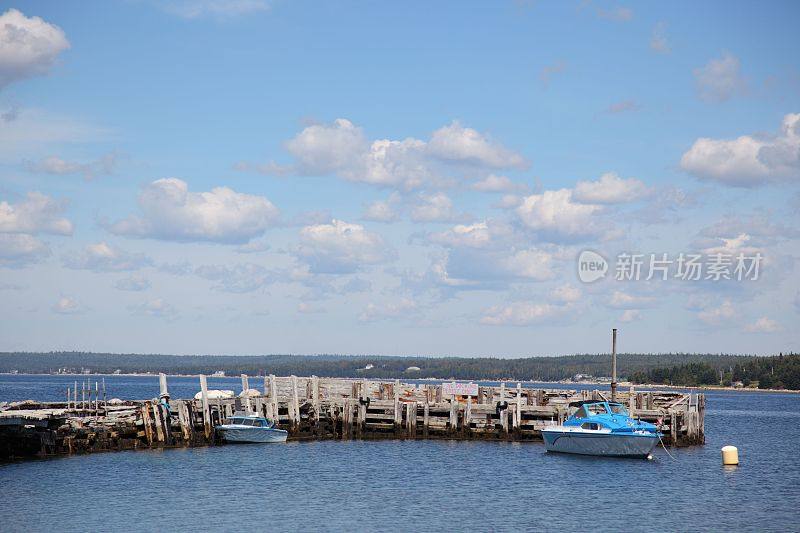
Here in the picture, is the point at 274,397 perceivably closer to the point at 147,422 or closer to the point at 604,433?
the point at 147,422

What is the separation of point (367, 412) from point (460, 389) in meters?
6.91

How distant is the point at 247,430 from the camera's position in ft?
209

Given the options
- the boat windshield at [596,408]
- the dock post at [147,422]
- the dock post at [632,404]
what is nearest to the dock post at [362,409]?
the dock post at [147,422]

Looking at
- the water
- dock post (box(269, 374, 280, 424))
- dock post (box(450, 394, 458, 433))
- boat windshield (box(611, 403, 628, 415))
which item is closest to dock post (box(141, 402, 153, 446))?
the water

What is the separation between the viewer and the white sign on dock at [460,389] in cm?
6744

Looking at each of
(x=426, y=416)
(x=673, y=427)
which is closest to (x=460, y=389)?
(x=426, y=416)

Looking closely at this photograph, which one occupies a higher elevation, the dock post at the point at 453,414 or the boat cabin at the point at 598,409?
the boat cabin at the point at 598,409

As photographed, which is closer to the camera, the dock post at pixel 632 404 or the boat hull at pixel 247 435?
the dock post at pixel 632 404

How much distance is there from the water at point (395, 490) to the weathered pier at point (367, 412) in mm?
1334

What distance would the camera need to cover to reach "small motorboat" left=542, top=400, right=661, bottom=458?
188 ft

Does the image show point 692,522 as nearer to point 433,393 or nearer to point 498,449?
point 498,449

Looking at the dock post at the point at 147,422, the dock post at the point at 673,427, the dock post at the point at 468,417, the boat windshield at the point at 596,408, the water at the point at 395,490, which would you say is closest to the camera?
the water at the point at 395,490

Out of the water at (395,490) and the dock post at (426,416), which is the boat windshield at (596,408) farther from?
the dock post at (426,416)

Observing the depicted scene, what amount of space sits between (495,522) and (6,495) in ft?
70.0
